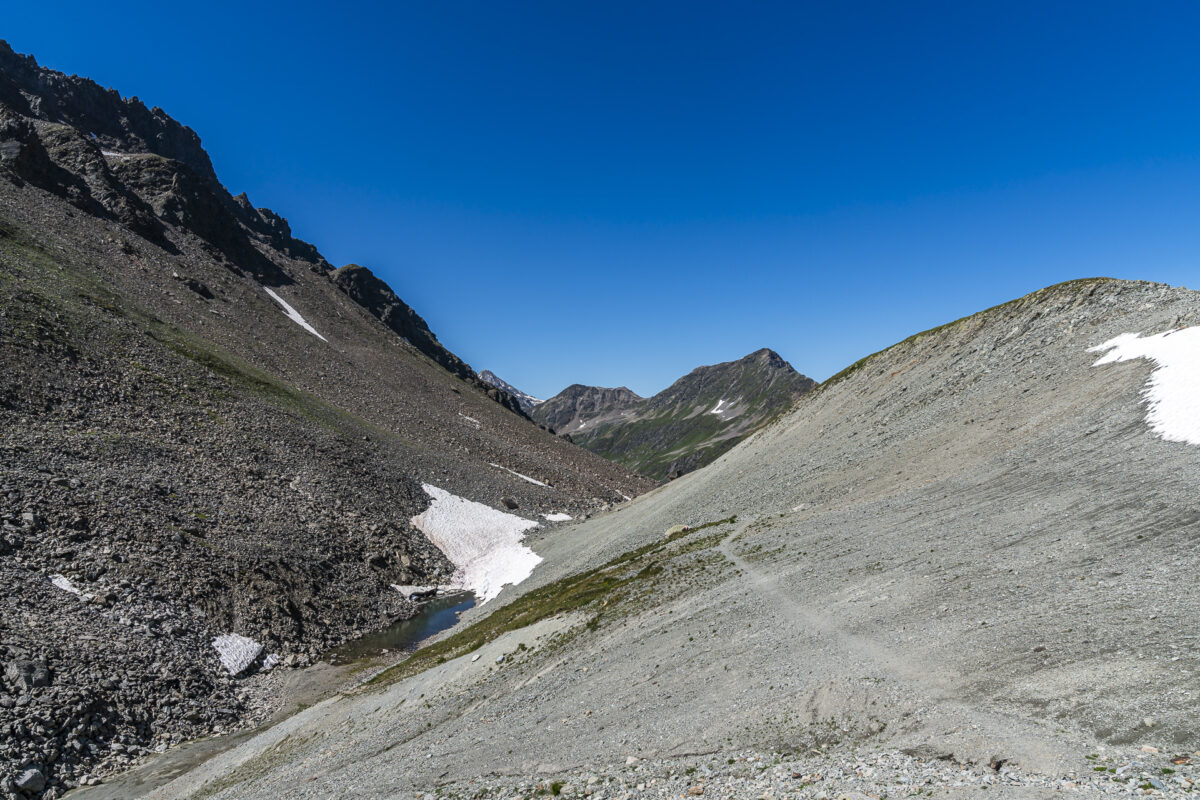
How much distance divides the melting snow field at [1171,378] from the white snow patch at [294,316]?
13428cm

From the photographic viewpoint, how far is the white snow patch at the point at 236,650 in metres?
35.1

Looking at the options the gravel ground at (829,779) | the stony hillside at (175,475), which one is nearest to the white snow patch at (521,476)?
the stony hillside at (175,475)

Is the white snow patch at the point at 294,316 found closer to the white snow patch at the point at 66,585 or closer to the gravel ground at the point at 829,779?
the white snow patch at the point at 66,585

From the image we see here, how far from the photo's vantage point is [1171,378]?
1232 inches

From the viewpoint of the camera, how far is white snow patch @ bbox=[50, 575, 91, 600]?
32.6 m

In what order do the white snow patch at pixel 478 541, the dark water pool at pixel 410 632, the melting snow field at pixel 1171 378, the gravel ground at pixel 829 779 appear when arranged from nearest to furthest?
1. the gravel ground at pixel 829 779
2. the melting snow field at pixel 1171 378
3. the dark water pool at pixel 410 632
4. the white snow patch at pixel 478 541

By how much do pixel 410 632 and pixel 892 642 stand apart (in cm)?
4064

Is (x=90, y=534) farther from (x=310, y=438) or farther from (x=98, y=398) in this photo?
(x=310, y=438)

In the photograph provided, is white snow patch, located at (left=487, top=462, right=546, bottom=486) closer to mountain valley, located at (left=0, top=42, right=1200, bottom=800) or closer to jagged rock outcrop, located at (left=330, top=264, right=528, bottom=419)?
mountain valley, located at (left=0, top=42, right=1200, bottom=800)

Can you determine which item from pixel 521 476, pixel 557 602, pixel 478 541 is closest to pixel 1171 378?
pixel 557 602

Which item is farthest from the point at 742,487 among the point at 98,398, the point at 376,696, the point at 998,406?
the point at 98,398

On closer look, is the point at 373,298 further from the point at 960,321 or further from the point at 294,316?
the point at 960,321

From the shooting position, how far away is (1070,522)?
23812mm

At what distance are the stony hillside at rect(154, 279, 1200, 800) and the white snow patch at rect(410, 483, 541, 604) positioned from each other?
15839 mm
